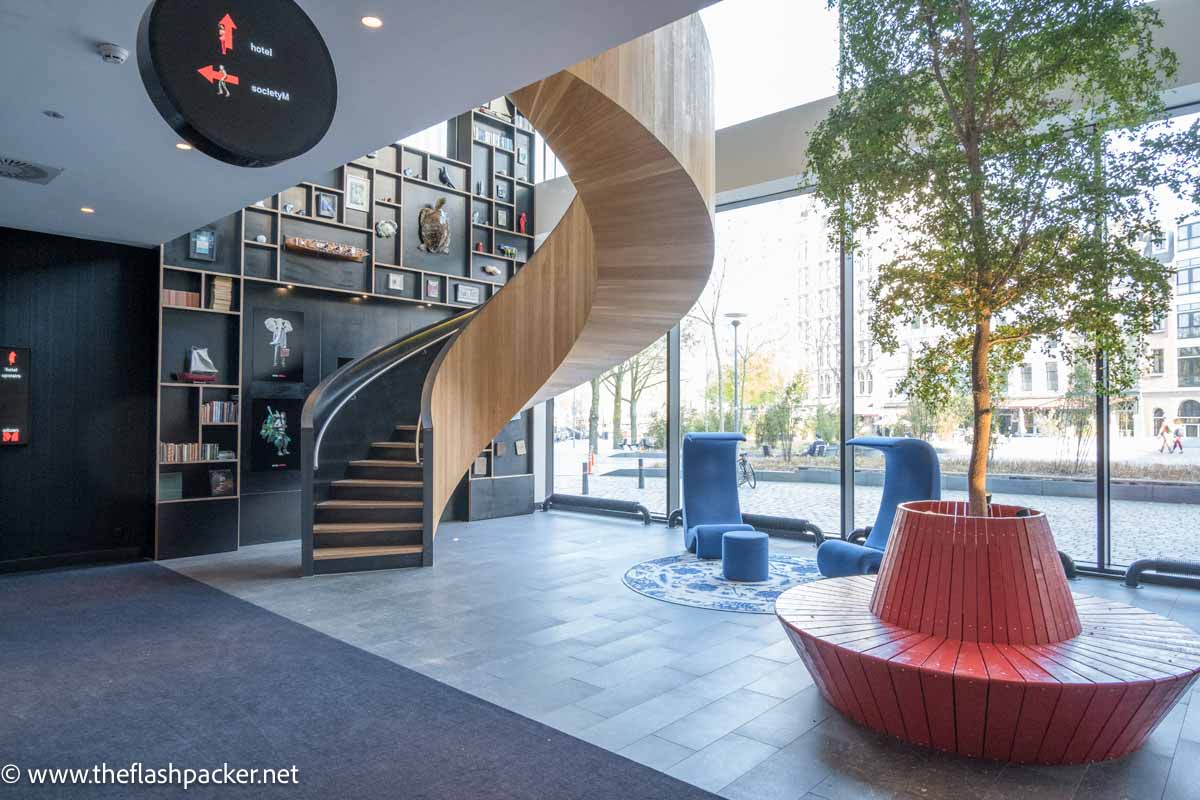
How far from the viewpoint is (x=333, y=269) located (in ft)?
28.7

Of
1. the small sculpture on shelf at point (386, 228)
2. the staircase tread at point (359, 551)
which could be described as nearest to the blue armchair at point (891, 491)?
the staircase tread at point (359, 551)

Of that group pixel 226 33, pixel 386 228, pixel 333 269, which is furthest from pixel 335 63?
pixel 386 228

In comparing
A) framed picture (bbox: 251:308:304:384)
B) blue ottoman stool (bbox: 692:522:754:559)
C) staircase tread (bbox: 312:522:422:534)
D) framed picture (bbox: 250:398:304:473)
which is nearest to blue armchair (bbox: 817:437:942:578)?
blue ottoman stool (bbox: 692:522:754:559)

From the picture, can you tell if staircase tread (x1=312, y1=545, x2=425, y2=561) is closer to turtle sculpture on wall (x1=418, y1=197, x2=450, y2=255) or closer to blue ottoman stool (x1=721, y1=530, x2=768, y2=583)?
blue ottoman stool (x1=721, y1=530, x2=768, y2=583)

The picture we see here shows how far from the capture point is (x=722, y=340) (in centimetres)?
926

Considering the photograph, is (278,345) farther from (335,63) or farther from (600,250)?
(335,63)

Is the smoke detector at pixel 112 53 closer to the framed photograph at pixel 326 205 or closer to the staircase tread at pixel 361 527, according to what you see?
the staircase tread at pixel 361 527

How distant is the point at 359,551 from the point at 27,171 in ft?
13.0

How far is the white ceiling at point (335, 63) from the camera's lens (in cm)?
338

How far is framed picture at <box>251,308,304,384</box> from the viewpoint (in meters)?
8.19

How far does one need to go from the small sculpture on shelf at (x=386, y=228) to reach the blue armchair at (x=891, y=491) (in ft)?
20.5

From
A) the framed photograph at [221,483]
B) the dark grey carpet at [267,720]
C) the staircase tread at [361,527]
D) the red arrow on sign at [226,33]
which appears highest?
the red arrow on sign at [226,33]

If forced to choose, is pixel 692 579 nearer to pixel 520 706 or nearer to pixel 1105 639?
pixel 520 706

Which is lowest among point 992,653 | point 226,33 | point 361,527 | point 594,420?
point 361,527
